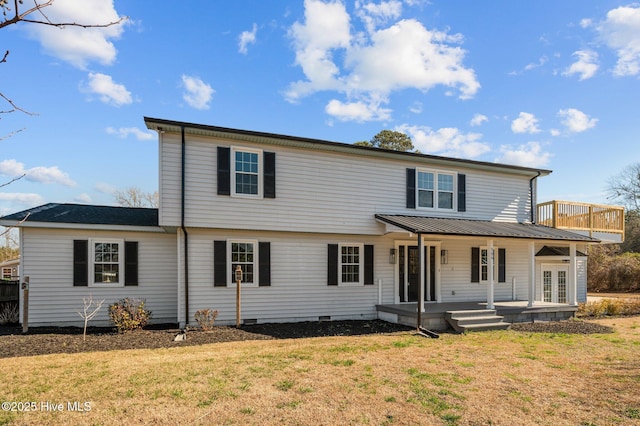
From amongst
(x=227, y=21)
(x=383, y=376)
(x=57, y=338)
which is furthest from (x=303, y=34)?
(x=57, y=338)

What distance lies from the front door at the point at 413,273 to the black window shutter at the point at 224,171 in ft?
20.5

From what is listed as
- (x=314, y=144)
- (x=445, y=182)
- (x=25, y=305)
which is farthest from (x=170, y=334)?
(x=445, y=182)

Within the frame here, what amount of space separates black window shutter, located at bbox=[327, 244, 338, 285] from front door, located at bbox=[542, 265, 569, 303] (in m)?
9.02

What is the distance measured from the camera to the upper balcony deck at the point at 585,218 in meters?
15.0

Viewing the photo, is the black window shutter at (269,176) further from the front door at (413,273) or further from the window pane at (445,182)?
the window pane at (445,182)

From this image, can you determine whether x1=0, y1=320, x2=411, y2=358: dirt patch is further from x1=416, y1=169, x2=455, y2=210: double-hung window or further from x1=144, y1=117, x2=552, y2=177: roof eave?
x1=144, y1=117, x2=552, y2=177: roof eave

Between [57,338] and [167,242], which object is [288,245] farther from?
[57,338]

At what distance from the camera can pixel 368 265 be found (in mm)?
11984

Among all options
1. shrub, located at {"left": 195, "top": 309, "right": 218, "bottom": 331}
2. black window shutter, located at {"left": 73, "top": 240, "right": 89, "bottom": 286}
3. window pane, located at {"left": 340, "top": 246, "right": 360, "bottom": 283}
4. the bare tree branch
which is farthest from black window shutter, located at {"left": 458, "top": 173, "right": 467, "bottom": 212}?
the bare tree branch

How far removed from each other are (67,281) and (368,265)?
8955 millimetres

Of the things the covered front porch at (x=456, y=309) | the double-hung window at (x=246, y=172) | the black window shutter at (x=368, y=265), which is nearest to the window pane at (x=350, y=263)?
the black window shutter at (x=368, y=265)

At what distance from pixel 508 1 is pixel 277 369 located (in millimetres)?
11959

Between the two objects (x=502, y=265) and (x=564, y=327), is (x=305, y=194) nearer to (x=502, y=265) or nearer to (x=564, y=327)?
Answer: (x=502, y=265)

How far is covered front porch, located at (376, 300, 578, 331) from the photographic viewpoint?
10375 mm
